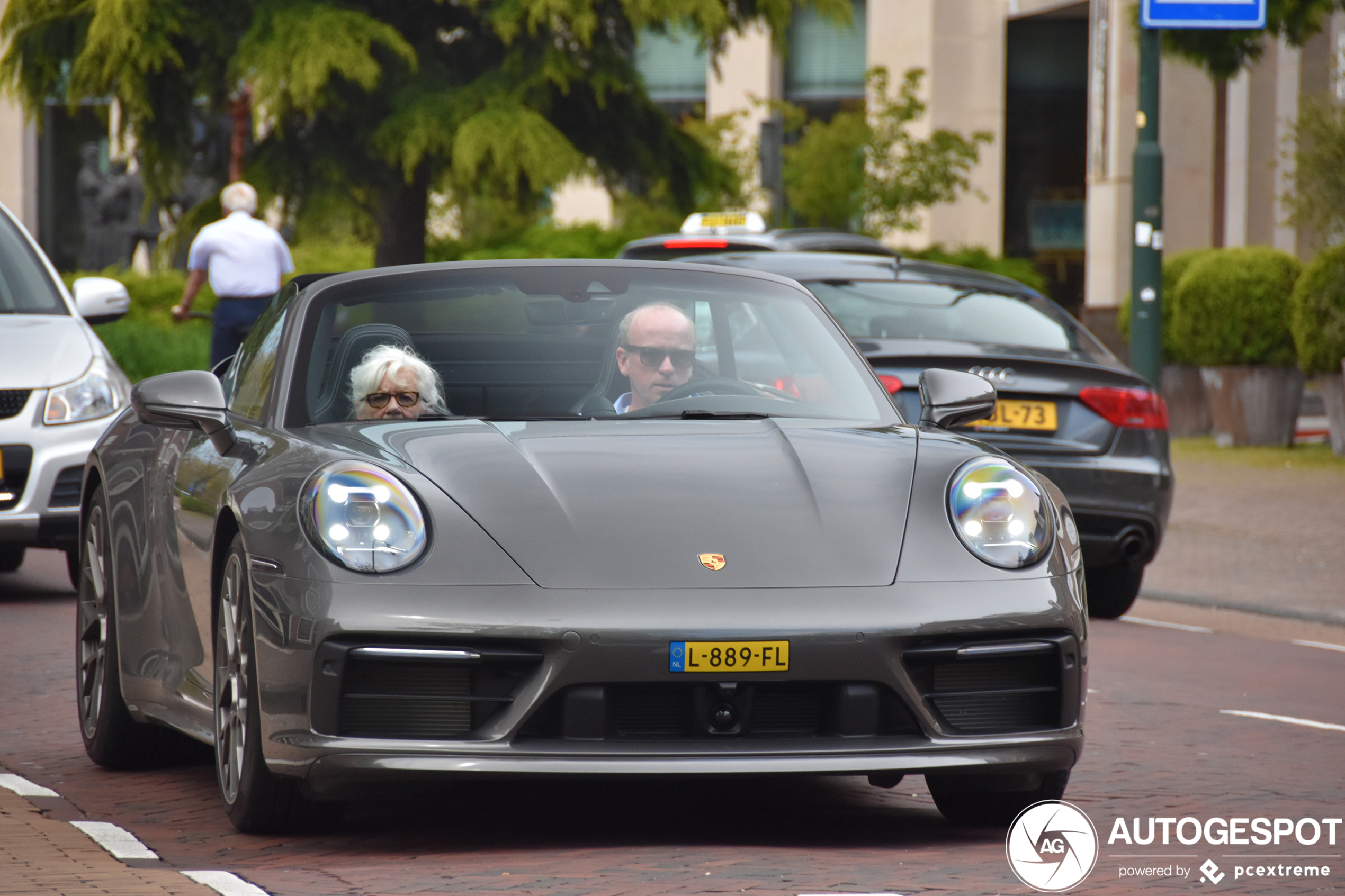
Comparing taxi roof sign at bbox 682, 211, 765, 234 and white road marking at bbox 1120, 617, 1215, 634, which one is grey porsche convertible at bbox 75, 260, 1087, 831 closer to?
white road marking at bbox 1120, 617, 1215, 634

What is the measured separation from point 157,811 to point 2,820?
38 cm

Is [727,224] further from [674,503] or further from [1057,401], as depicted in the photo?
[674,503]

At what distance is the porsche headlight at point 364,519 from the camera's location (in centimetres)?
478

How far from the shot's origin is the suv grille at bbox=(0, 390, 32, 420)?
10086 mm

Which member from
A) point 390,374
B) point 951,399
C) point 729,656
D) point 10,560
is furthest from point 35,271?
point 729,656

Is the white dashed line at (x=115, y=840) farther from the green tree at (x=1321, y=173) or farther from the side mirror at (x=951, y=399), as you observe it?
the green tree at (x=1321, y=173)

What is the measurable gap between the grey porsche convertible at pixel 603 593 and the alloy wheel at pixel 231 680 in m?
0.01

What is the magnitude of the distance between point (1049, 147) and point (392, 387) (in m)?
41.0

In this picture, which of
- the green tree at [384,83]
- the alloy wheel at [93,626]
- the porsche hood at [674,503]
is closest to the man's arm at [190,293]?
the green tree at [384,83]

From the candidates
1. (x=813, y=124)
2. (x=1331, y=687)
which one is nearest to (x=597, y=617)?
(x=1331, y=687)

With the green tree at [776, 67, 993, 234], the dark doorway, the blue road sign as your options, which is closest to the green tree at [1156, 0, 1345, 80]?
the blue road sign

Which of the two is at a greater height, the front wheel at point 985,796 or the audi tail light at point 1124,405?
the audi tail light at point 1124,405

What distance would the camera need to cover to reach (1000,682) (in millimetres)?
4941

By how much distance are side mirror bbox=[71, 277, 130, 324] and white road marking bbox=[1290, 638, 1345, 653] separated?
543 centimetres
